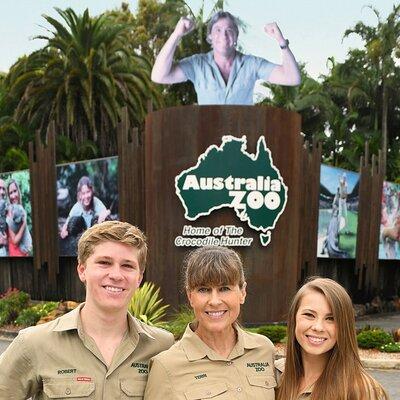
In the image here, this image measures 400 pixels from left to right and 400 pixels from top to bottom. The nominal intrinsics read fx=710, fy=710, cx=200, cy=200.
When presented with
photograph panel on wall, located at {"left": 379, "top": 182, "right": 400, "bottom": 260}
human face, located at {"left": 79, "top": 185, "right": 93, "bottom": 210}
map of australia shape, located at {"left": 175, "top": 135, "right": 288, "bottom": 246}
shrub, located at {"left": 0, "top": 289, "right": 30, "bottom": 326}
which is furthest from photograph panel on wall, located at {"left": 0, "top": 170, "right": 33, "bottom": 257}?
photograph panel on wall, located at {"left": 379, "top": 182, "right": 400, "bottom": 260}

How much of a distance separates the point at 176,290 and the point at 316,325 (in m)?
13.0

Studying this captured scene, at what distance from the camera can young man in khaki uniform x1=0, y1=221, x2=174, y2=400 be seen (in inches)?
118

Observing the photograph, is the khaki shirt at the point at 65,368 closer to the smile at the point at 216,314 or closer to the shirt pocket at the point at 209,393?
the shirt pocket at the point at 209,393

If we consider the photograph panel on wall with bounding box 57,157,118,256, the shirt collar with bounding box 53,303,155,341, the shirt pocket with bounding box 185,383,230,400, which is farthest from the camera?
the photograph panel on wall with bounding box 57,157,118,256

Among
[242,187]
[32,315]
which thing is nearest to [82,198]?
[32,315]

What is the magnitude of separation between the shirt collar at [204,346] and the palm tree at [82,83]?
2876 cm

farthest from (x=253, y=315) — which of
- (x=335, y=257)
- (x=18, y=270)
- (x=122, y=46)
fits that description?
(x=122, y=46)

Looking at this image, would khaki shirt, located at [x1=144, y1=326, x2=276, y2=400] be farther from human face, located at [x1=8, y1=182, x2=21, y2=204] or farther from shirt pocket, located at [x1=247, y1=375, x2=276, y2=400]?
human face, located at [x1=8, y1=182, x2=21, y2=204]

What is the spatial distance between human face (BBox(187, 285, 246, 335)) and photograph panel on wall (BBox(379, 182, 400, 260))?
868 inches

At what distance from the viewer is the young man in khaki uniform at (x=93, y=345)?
3004 millimetres

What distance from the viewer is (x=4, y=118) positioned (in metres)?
35.2

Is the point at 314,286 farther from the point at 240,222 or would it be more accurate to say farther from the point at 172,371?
the point at 240,222

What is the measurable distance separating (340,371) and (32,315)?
14619 mm

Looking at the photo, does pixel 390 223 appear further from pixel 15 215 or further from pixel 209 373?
pixel 209 373
